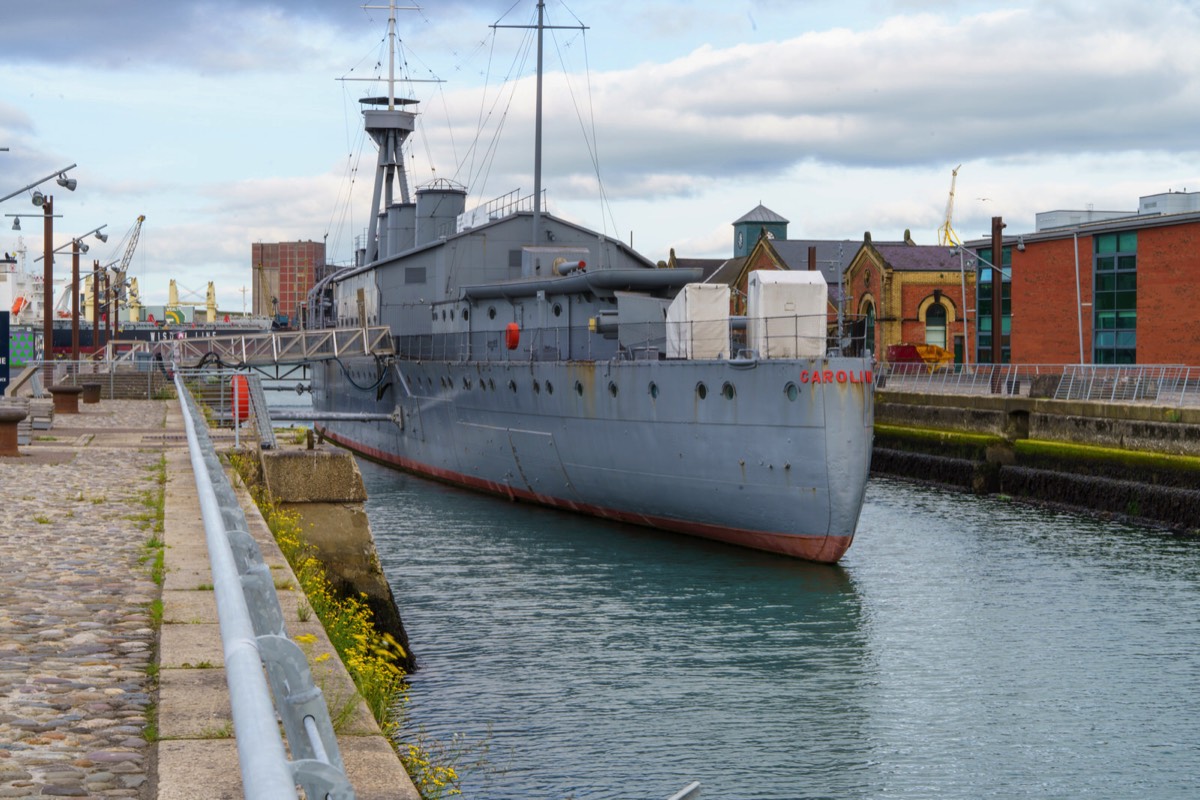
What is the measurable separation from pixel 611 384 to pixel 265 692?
25.9 meters

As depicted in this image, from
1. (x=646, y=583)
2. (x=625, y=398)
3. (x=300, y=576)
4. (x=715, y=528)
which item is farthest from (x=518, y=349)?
(x=300, y=576)

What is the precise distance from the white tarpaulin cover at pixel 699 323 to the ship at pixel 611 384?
0.15 feet

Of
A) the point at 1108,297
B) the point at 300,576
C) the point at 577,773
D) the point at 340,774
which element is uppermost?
the point at 1108,297

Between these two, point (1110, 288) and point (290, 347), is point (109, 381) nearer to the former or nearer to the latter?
point (290, 347)

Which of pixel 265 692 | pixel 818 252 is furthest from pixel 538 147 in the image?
pixel 818 252

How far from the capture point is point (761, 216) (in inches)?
4267

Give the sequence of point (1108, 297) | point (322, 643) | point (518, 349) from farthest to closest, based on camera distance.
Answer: point (1108, 297) < point (518, 349) < point (322, 643)

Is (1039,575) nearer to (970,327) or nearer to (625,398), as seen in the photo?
(625,398)

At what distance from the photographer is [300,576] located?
43.4ft

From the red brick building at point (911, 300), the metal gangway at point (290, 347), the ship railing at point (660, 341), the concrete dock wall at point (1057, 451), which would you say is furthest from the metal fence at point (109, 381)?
the red brick building at point (911, 300)

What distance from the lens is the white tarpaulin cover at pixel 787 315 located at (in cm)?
2573

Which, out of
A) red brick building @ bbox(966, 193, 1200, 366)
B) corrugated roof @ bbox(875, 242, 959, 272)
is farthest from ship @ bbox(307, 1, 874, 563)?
corrugated roof @ bbox(875, 242, 959, 272)

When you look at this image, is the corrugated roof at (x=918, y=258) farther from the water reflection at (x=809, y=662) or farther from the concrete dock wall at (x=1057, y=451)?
the water reflection at (x=809, y=662)

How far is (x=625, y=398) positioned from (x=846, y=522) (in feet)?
20.9
